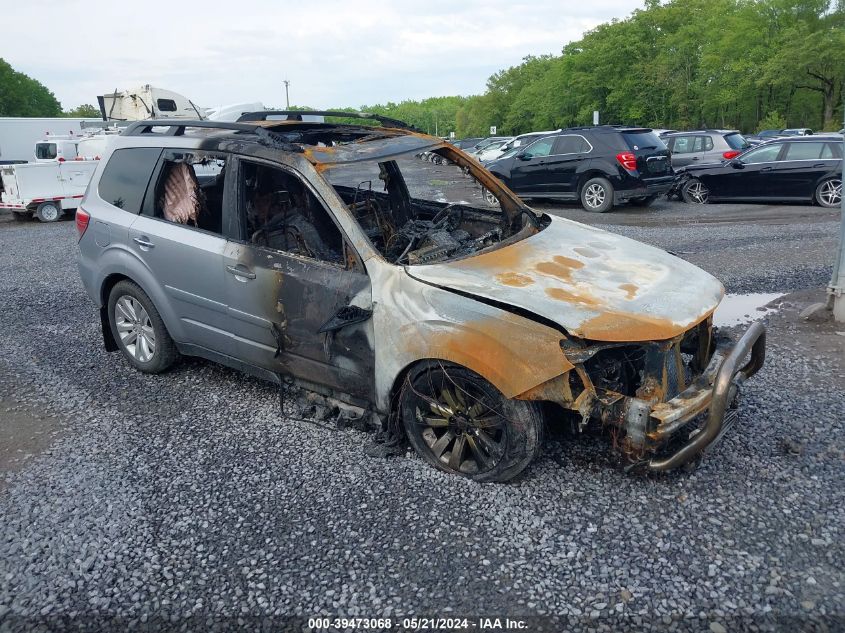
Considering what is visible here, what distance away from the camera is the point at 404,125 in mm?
5078

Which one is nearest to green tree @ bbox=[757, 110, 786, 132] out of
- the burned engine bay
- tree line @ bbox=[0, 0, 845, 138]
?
tree line @ bbox=[0, 0, 845, 138]

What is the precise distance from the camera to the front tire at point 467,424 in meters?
3.37

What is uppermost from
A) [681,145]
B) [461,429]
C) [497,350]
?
[681,145]

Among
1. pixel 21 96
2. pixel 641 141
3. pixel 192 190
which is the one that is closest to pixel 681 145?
pixel 641 141

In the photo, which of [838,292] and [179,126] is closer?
[179,126]

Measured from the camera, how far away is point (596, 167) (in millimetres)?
12883

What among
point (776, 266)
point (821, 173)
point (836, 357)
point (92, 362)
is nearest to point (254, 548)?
point (92, 362)

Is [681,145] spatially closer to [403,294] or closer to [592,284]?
[592,284]

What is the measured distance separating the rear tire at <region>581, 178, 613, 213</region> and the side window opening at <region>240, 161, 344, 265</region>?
965 centimetres

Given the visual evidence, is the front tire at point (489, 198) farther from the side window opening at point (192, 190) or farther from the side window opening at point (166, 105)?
the side window opening at point (166, 105)

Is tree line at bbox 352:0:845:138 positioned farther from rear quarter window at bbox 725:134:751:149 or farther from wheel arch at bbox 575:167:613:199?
wheel arch at bbox 575:167:613:199

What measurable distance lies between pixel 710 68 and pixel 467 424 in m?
50.5

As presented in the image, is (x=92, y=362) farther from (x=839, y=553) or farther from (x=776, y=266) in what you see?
(x=776, y=266)

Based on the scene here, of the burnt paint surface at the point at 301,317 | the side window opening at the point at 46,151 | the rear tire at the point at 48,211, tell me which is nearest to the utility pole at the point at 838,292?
the burnt paint surface at the point at 301,317
